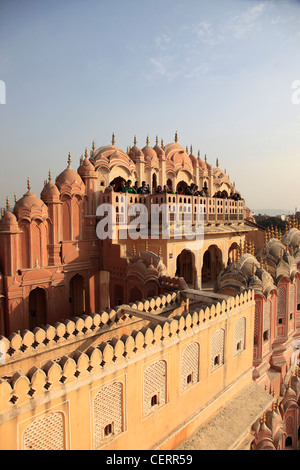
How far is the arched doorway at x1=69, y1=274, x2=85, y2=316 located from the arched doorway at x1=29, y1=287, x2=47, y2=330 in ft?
5.01

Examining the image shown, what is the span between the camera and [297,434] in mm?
11961

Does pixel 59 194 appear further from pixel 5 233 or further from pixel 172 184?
pixel 172 184

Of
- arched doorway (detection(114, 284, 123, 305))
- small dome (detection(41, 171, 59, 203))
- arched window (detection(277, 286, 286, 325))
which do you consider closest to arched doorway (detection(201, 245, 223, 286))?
arched window (detection(277, 286, 286, 325))

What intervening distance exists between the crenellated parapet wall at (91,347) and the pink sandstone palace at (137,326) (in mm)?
Answer: 25

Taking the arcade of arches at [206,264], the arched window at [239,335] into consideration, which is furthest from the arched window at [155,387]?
the arcade of arches at [206,264]

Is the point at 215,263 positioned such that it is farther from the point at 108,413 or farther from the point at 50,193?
the point at 108,413

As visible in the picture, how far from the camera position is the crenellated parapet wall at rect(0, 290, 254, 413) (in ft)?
15.9

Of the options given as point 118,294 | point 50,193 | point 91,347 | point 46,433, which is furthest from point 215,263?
point 46,433

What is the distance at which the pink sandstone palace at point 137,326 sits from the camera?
5590 millimetres

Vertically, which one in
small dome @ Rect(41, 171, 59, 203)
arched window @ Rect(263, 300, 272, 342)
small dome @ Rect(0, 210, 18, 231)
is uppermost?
small dome @ Rect(41, 171, 59, 203)

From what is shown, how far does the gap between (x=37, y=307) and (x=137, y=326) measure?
623 centimetres

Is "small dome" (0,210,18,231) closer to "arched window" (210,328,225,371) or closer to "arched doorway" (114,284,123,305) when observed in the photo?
"arched doorway" (114,284,123,305)

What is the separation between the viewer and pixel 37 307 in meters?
13.5

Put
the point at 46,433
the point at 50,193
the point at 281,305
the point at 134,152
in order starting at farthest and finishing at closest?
1. the point at 134,152
2. the point at 50,193
3. the point at 281,305
4. the point at 46,433
